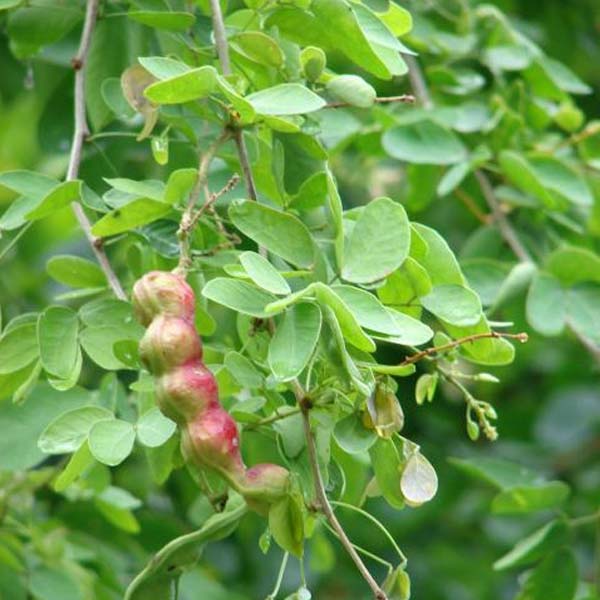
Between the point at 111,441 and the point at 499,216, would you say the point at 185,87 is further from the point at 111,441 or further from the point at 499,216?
the point at 499,216

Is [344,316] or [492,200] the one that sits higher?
[344,316]

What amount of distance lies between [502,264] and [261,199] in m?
0.58

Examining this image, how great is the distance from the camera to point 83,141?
4.27ft

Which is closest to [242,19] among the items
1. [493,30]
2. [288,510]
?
[288,510]

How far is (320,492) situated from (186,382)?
0.13m

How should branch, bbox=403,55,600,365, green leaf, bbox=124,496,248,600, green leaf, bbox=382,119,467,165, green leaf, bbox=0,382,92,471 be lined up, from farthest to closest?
branch, bbox=403,55,600,365 → green leaf, bbox=382,119,467,165 → green leaf, bbox=0,382,92,471 → green leaf, bbox=124,496,248,600

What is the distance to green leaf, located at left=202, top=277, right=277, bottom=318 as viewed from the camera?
94 centimetres

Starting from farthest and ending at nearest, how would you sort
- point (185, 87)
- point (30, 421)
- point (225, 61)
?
point (30, 421) → point (225, 61) → point (185, 87)

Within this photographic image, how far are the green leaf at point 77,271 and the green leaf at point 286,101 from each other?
29 cm

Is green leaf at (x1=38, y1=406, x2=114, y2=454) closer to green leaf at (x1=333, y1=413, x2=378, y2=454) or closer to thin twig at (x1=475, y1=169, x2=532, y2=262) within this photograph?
green leaf at (x1=333, y1=413, x2=378, y2=454)

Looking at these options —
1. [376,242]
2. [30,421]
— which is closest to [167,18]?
[376,242]

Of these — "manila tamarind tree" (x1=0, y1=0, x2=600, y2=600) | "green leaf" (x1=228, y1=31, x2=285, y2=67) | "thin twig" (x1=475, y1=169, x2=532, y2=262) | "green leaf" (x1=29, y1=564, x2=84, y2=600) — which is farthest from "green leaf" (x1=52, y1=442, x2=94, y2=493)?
"thin twig" (x1=475, y1=169, x2=532, y2=262)

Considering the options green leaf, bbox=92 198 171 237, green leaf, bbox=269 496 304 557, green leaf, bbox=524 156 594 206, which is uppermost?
green leaf, bbox=92 198 171 237

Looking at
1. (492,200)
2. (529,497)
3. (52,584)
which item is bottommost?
(52,584)
